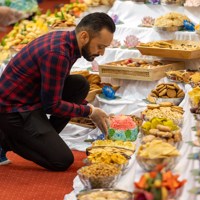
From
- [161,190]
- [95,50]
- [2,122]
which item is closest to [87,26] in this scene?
[95,50]

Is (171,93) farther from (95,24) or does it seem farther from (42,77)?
(42,77)

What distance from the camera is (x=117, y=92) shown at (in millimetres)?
5441

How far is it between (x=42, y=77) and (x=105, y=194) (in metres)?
1.39

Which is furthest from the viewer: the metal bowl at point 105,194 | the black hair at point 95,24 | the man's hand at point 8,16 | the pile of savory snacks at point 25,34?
the pile of savory snacks at point 25,34

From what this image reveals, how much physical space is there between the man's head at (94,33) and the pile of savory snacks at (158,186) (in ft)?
5.29

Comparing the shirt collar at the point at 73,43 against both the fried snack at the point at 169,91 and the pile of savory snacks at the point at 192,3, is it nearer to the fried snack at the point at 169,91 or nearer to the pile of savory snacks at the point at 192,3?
the fried snack at the point at 169,91

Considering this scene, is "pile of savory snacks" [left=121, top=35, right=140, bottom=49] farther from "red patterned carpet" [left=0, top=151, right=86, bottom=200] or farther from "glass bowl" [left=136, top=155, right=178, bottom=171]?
"glass bowl" [left=136, top=155, right=178, bottom=171]

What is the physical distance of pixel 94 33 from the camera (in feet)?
12.3

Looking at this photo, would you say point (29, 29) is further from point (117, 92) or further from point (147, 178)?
point (147, 178)

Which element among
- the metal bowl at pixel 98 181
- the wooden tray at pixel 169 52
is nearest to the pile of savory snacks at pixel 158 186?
the metal bowl at pixel 98 181

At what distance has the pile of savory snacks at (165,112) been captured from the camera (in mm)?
3557

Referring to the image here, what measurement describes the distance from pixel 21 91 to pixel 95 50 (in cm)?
62

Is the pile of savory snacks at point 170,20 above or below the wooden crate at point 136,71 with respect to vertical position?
above

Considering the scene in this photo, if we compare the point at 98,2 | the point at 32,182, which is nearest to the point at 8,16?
the point at 32,182
